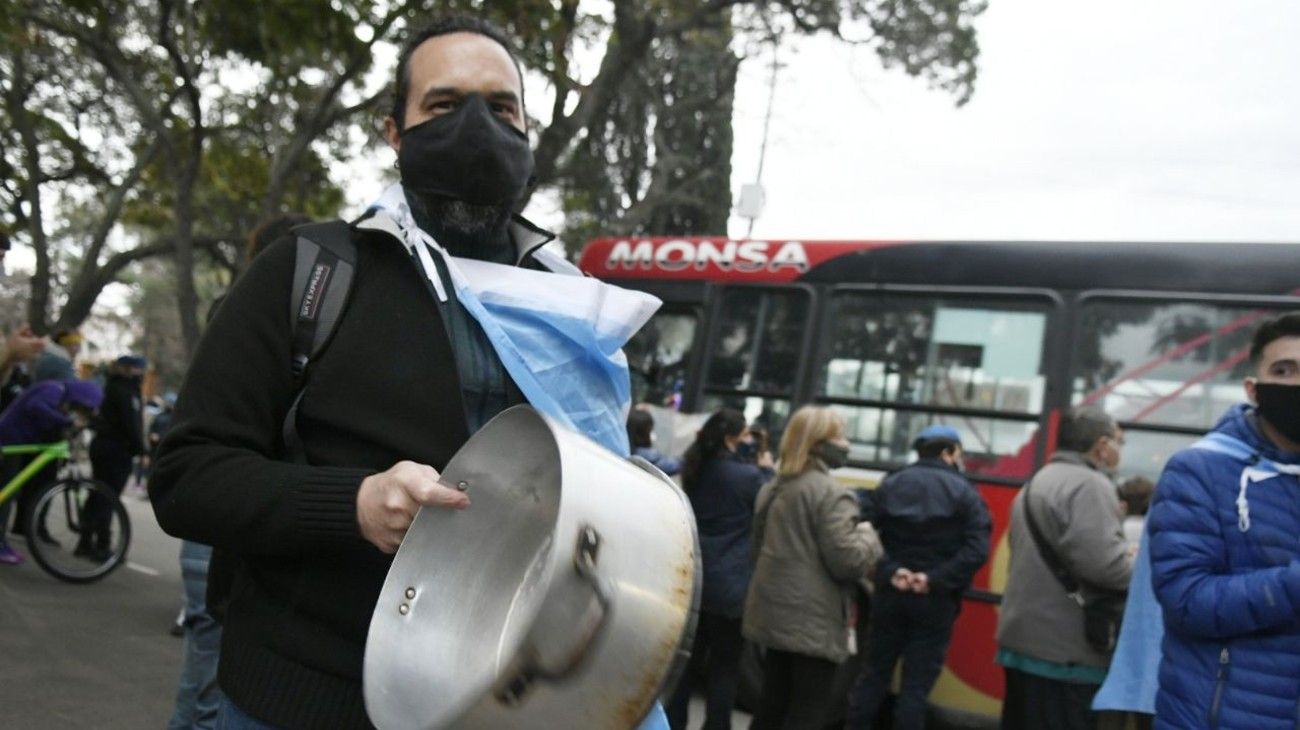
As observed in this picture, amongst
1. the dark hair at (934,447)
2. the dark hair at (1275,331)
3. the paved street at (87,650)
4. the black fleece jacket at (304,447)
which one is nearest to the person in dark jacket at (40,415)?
the paved street at (87,650)

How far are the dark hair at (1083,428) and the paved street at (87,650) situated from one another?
413 centimetres

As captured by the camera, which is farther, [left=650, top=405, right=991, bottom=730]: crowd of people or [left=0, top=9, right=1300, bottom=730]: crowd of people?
[left=650, top=405, right=991, bottom=730]: crowd of people

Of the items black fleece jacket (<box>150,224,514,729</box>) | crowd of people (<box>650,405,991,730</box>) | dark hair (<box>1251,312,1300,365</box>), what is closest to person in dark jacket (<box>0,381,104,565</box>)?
crowd of people (<box>650,405,991,730</box>)

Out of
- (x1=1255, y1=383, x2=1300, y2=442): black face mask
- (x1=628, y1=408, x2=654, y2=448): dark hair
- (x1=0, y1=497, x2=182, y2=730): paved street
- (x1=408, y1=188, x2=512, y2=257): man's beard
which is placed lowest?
(x1=0, y1=497, x2=182, y2=730): paved street

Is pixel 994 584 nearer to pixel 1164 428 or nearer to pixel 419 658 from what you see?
pixel 1164 428

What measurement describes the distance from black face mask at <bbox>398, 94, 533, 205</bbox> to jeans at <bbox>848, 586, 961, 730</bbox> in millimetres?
4728

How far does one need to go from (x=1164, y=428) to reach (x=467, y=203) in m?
5.71

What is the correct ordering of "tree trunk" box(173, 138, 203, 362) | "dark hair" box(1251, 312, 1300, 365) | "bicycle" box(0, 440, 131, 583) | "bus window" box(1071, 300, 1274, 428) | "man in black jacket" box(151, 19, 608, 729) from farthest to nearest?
"tree trunk" box(173, 138, 203, 362)
"bicycle" box(0, 440, 131, 583)
"bus window" box(1071, 300, 1274, 428)
"dark hair" box(1251, 312, 1300, 365)
"man in black jacket" box(151, 19, 608, 729)

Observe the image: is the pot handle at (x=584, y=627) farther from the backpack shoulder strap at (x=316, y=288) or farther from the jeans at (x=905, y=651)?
the jeans at (x=905, y=651)

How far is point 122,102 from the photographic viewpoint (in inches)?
694

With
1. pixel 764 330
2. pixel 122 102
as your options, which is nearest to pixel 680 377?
pixel 764 330

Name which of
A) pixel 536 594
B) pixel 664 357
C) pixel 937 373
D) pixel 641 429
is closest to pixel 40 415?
pixel 664 357

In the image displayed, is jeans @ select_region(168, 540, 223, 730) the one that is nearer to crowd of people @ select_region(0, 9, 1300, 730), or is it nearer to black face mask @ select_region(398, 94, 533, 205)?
crowd of people @ select_region(0, 9, 1300, 730)

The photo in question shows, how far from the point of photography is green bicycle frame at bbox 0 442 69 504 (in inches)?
343
